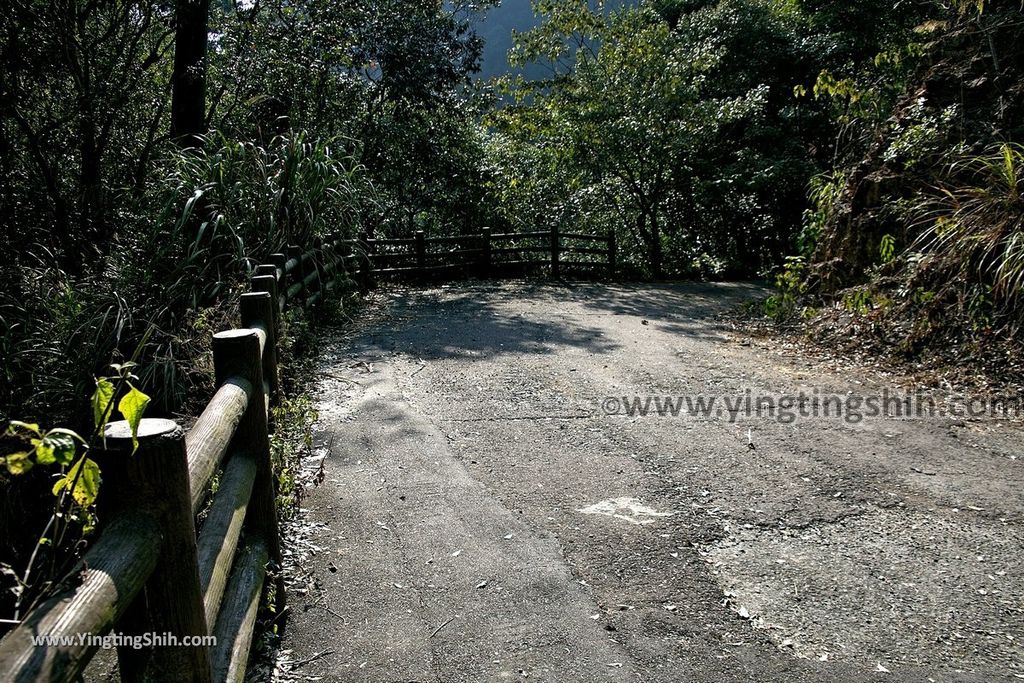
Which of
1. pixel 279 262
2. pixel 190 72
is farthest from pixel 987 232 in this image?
pixel 190 72

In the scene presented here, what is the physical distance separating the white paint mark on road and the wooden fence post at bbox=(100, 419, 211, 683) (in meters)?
2.85

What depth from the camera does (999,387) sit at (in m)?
6.95

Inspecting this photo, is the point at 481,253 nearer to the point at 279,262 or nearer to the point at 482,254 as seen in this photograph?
the point at 482,254

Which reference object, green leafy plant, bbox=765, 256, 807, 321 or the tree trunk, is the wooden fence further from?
green leafy plant, bbox=765, 256, 807, 321

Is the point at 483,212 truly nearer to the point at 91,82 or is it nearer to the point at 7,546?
the point at 91,82

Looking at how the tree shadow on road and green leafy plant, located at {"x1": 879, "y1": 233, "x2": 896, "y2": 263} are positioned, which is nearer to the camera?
green leafy plant, located at {"x1": 879, "y1": 233, "x2": 896, "y2": 263}

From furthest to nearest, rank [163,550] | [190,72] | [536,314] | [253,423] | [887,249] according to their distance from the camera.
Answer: [536,314]
[190,72]
[887,249]
[253,423]
[163,550]

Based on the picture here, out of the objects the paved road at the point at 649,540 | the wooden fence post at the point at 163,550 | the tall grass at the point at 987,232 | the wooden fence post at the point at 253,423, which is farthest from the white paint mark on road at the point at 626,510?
the tall grass at the point at 987,232

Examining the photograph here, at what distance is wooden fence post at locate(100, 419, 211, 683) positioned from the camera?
1.93m

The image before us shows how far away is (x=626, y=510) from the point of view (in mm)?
4828

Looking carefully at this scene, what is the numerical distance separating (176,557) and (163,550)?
52 mm

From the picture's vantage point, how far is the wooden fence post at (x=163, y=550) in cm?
193

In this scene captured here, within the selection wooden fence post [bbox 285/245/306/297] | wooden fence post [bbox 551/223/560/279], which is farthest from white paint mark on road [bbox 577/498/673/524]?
wooden fence post [bbox 551/223/560/279]

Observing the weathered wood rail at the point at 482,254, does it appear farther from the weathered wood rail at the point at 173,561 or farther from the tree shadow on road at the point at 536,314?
the weathered wood rail at the point at 173,561
